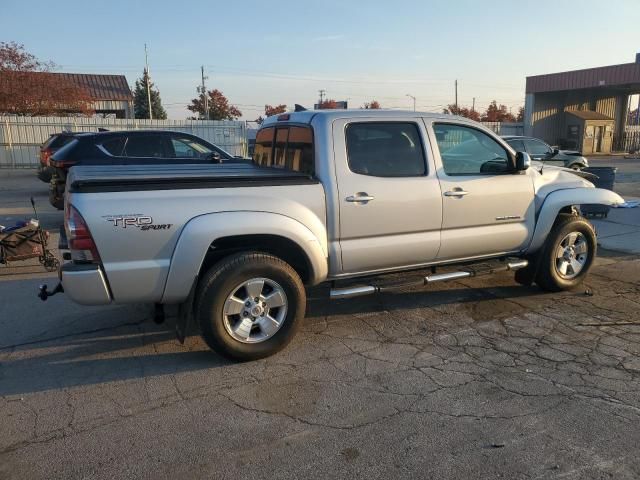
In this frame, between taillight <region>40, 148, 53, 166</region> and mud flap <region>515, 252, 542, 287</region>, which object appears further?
taillight <region>40, 148, 53, 166</region>

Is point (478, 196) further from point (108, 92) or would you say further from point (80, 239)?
point (108, 92)

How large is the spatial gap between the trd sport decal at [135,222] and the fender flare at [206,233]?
201 millimetres

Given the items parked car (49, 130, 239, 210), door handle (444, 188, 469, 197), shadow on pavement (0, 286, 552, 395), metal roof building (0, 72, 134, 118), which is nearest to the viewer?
shadow on pavement (0, 286, 552, 395)

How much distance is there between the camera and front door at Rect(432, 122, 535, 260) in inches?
194

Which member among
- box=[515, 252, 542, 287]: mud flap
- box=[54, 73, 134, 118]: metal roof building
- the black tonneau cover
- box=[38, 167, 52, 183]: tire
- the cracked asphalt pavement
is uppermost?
box=[54, 73, 134, 118]: metal roof building

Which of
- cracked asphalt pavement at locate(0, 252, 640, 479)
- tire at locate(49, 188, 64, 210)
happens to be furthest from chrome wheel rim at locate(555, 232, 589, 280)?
tire at locate(49, 188, 64, 210)

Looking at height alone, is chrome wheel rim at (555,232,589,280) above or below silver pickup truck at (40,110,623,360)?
below

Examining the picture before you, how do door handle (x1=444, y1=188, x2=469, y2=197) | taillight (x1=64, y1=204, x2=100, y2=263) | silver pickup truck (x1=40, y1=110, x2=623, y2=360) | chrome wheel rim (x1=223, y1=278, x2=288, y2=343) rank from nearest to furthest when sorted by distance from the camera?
1. taillight (x1=64, y1=204, x2=100, y2=263)
2. silver pickup truck (x1=40, y1=110, x2=623, y2=360)
3. chrome wheel rim (x1=223, y1=278, x2=288, y2=343)
4. door handle (x1=444, y1=188, x2=469, y2=197)

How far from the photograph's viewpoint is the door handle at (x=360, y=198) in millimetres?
4383

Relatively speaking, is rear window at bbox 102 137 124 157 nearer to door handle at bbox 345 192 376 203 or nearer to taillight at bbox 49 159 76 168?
taillight at bbox 49 159 76 168

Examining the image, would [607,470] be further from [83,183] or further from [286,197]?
[83,183]

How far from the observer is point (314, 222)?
425 cm

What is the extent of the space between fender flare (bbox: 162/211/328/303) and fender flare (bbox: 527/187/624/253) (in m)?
2.72

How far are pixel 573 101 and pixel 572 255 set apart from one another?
38733 millimetres
